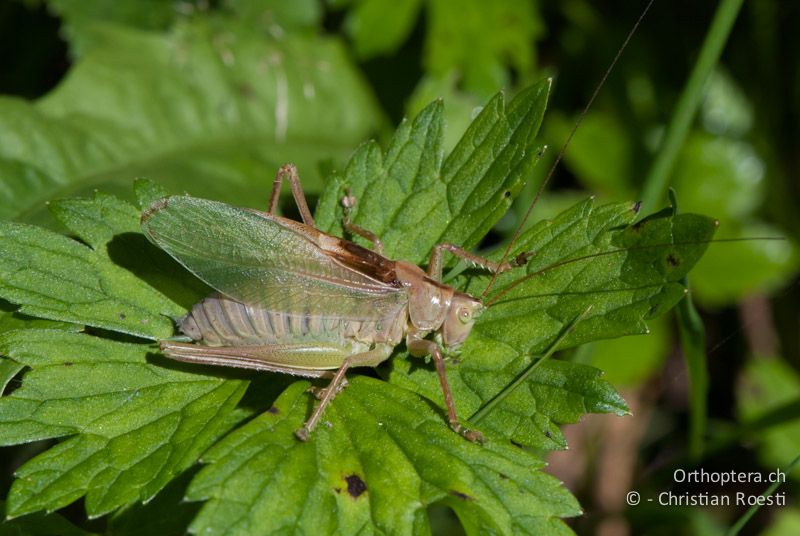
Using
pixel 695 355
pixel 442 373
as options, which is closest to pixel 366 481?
pixel 442 373

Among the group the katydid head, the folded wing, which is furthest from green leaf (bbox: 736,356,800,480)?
the folded wing

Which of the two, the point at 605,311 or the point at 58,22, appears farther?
the point at 58,22

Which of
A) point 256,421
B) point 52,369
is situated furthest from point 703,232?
point 52,369

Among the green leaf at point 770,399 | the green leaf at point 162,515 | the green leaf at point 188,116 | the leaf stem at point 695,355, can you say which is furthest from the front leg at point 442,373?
the green leaf at point 770,399

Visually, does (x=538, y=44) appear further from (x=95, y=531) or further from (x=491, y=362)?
(x=95, y=531)

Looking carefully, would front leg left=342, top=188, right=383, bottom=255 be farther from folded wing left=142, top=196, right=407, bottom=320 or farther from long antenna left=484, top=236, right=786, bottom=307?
long antenna left=484, top=236, right=786, bottom=307

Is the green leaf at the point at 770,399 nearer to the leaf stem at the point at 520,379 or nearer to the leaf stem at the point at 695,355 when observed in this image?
the leaf stem at the point at 695,355
